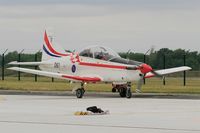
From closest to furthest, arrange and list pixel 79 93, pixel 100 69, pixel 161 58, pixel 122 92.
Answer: pixel 79 93 < pixel 100 69 < pixel 122 92 < pixel 161 58

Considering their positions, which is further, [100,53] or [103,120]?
[100,53]

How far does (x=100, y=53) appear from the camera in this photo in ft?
113

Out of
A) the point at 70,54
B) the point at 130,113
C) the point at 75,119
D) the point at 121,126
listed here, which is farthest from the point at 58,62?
the point at 121,126

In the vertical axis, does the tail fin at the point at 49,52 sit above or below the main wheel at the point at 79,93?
above

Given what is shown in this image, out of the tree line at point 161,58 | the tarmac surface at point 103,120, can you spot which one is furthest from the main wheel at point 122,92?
the tree line at point 161,58

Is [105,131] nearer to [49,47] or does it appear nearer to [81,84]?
[81,84]

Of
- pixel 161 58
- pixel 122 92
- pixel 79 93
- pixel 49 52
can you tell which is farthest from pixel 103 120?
pixel 161 58

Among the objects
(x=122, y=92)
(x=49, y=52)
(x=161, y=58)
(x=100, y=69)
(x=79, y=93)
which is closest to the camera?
(x=79, y=93)

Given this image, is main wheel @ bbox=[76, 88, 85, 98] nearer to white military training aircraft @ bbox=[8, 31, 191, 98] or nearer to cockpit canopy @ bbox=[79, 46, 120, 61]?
white military training aircraft @ bbox=[8, 31, 191, 98]

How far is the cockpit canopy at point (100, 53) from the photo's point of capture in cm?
3431

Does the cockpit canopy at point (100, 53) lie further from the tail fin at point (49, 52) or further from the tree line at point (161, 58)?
the tree line at point (161, 58)

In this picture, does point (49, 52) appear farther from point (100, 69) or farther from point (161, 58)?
A: point (161, 58)

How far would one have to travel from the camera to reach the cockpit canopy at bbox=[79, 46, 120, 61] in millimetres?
34312

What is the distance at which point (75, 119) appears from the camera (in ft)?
64.4
